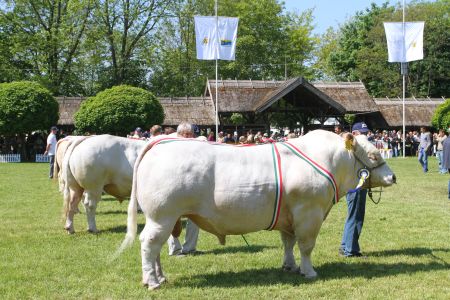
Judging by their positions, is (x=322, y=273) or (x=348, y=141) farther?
(x=322, y=273)

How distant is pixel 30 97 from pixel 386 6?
44771 millimetres

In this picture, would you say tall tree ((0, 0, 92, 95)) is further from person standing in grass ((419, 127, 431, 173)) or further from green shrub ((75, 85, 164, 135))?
person standing in grass ((419, 127, 431, 173))

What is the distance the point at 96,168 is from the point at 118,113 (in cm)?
2614

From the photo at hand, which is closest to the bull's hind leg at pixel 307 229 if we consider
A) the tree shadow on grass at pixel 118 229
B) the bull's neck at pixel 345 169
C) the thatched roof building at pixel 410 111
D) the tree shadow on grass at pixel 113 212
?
the bull's neck at pixel 345 169

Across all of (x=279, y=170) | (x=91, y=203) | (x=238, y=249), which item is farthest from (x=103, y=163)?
(x=279, y=170)

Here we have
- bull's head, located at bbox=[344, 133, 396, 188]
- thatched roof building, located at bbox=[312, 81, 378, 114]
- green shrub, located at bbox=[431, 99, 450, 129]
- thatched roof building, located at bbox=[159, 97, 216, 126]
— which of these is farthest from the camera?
thatched roof building, located at bbox=[312, 81, 378, 114]

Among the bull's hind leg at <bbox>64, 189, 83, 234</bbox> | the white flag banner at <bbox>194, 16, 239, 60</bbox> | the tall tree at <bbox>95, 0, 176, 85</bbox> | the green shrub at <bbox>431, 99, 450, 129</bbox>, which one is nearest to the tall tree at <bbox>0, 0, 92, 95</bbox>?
the tall tree at <bbox>95, 0, 176, 85</bbox>

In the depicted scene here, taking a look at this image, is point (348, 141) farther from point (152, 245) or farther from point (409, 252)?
point (152, 245)

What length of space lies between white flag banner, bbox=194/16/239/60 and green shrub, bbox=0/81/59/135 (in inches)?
470

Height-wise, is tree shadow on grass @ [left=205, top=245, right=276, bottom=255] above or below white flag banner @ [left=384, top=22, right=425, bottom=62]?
below

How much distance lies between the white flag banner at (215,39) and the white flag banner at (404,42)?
1070 cm

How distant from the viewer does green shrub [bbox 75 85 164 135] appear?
36344 millimetres

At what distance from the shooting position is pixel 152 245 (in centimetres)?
685

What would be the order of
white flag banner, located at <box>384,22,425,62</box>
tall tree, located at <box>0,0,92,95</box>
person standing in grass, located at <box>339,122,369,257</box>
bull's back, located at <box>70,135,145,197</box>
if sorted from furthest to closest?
tall tree, located at <box>0,0,92,95</box>
white flag banner, located at <box>384,22,425,62</box>
bull's back, located at <box>70,135,145,197</box>
person standing in grass, located at <box>339,122,369,257</box>
